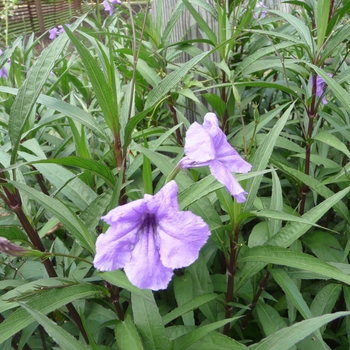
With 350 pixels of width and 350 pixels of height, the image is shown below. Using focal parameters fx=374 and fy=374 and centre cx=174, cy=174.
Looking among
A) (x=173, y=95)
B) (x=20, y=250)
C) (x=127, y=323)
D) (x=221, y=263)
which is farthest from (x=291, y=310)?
(x=173, y=95)

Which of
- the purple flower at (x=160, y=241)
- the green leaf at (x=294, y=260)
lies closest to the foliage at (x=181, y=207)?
the green leaf at (x=294, y=260)

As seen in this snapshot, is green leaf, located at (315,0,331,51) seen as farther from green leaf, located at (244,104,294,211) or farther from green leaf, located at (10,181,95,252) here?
green leaf, located at (10,181,95,252)

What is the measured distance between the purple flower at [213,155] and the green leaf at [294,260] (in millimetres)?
240

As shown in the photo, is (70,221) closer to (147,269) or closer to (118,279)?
(118,279)

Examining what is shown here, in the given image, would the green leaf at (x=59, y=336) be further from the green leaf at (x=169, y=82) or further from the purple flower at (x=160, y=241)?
the green leaf at (x=169, y=82)

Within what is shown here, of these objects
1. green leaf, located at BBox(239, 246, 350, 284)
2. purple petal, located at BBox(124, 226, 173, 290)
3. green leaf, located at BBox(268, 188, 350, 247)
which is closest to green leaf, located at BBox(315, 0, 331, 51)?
green leaf, located at BBox(268, 188, 350, 247)

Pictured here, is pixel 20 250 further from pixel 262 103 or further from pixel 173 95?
pixel 262 103

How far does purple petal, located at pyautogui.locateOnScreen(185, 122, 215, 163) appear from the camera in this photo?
545mm

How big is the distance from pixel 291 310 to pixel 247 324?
0.17 m

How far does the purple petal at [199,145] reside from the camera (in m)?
0.55

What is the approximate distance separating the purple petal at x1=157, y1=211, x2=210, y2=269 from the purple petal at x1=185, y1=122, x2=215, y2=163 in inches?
3.4

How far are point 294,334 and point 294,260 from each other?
0.54 ft

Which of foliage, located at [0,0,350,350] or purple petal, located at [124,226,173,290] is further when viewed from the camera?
foliage, located at [0,0,350,350]

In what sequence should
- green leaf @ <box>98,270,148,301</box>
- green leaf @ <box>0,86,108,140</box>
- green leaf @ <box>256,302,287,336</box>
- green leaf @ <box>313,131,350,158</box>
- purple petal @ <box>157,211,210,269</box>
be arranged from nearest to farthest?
purple petal @ <box>157,211,210,269</box>
green leaf @ <box>98,270,148,301</box>
green leaf @ <box>0,86,108,140</box>
green leaf @ <box>256,302,287,336</box>
green leaf @ <box>313,131,350,158</box>
